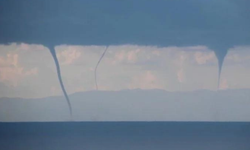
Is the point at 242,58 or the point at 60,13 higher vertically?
the point at 60,13

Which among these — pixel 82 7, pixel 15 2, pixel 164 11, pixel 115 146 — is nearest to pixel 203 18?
pixel 164 11

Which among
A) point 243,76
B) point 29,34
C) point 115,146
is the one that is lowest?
point 115,146

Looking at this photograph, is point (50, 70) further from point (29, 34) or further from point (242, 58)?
point (242, 58)

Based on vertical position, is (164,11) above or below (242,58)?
above

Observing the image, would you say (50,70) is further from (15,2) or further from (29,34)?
(15,2)

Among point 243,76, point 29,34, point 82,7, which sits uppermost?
point 82,7

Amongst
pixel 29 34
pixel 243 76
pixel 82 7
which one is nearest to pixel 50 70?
pixel 29 34
